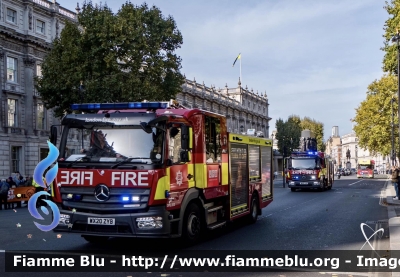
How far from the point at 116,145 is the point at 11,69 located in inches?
1223

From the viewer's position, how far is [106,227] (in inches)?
355

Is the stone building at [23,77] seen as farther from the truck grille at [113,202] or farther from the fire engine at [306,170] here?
the truck grille at [113,202]

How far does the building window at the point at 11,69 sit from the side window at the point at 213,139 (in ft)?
96.7

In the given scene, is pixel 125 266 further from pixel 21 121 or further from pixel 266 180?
pixel 21 121

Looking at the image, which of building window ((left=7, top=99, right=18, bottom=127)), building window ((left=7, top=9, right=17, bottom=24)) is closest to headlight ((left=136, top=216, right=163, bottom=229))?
building window ((left=7, top=99, right=18, bottom=127))

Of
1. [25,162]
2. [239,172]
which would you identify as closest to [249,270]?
[239,172]

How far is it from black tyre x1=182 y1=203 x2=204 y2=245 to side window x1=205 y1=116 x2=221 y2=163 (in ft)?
4.16

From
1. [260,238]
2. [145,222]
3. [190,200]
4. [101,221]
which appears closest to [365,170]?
[260,238]

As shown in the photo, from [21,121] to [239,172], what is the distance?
95.8ft

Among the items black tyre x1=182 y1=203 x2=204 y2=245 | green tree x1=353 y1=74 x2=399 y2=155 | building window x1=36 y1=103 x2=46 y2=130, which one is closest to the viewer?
black tyre x1=182 y1=203 x2=204 y2=245

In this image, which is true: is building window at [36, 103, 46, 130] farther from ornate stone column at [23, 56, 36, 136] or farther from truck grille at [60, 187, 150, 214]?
truck grille at [60, 187, 150, 214]

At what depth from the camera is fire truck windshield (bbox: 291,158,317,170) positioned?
107 feet

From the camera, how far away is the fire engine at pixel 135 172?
895 cm

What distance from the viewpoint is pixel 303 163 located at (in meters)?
32.7
